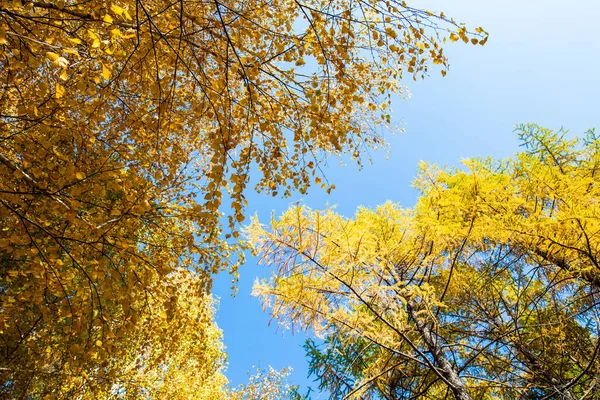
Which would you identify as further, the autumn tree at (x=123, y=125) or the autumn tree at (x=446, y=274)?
the autumn tree at (x=446, y=274)

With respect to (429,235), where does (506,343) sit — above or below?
below

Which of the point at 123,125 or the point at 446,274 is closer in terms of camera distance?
the point at 123,125

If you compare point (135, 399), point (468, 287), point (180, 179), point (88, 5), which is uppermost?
point (180, 179)

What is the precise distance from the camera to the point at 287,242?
4.21 meters

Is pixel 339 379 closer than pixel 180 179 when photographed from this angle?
No

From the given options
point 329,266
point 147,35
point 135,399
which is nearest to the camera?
point 147,35

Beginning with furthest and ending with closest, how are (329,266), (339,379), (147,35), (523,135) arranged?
(523,135), (339,379), (329,266), (147,35)

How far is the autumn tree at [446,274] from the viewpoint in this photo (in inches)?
143

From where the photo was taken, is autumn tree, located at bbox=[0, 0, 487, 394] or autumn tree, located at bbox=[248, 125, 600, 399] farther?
autumn tree, located at bbox=[248, 125, 600, 399]

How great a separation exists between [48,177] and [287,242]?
8.25 feet

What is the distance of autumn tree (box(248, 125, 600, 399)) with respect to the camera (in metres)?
3.63

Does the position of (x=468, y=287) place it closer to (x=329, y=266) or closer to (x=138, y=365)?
(x=329, y=266)

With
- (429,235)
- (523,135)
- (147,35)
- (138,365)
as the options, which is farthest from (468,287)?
(138,365)

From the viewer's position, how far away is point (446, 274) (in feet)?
17.6
